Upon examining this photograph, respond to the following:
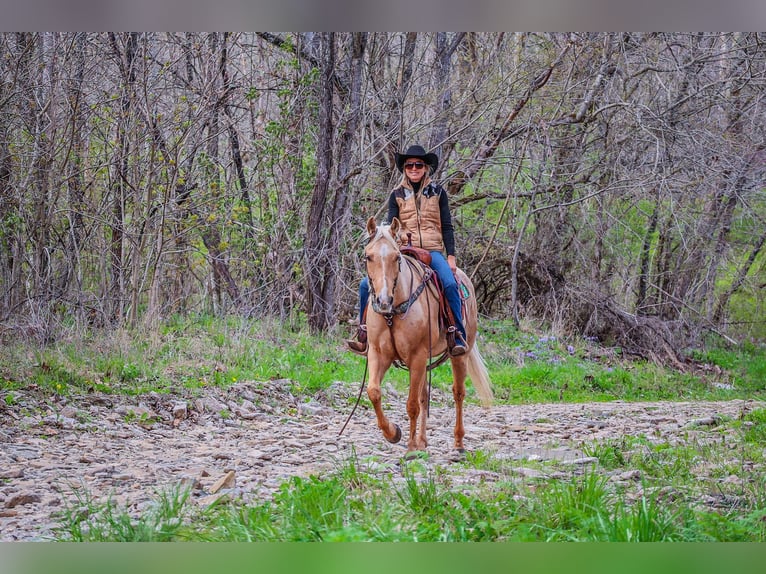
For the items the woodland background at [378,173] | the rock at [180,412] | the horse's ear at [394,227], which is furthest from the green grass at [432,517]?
the woodland background at [378,173]

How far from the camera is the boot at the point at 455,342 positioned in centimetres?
501

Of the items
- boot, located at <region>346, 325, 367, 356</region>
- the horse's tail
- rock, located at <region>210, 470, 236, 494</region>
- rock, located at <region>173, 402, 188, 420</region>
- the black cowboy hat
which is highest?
the black cowboy hat

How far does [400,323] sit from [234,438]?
1.73 metres

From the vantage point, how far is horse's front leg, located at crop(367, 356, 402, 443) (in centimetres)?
451

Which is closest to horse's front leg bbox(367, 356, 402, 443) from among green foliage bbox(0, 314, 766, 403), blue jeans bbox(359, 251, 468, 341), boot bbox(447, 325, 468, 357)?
blue jeans bbox(359, 251, 468, 341)

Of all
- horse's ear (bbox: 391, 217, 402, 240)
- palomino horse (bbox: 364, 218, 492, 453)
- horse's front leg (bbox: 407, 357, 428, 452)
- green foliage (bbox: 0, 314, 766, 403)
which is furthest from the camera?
green foliage (bbox: 0, 314, 766, 403)

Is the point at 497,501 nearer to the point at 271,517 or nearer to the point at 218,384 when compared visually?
the point at 271,517

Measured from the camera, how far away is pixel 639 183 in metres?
9.48

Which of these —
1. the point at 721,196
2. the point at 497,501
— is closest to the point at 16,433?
the point at 497,501

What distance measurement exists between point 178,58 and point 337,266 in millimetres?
2986

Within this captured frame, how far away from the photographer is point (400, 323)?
4.65m

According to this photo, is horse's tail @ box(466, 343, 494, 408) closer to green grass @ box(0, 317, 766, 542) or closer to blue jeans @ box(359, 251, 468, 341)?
blue jeans @ box(359, 251, 468, 341)

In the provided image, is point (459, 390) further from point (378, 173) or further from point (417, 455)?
point (378, 173)

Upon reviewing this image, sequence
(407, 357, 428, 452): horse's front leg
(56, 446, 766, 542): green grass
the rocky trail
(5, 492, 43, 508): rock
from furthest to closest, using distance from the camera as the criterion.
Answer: (407, 357, 428, 452): horse's front leg < the rocky trail < (5, 492, 43, 508): rock < (56, 446, 766, 542): green grass
